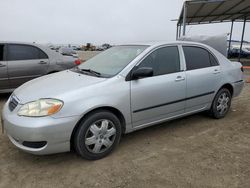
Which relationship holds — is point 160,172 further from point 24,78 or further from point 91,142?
point 24,78

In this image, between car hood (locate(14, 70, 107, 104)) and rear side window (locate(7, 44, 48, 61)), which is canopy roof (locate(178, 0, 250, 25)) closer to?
rear side window (locate(7, 44, 48, 61))

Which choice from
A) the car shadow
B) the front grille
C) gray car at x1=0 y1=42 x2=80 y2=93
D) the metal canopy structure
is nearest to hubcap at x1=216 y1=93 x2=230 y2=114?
the car shadow

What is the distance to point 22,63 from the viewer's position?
226 inches

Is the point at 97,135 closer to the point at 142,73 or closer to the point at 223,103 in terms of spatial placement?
the point at 142,73

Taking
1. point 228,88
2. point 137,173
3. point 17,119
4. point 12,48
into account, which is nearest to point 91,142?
point 137,173

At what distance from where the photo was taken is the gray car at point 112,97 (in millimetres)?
2617

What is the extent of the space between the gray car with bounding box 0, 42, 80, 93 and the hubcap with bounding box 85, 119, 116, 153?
3.73 meters

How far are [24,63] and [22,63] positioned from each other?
0.05m

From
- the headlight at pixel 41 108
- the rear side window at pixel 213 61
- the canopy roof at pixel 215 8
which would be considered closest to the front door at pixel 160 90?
the rear side window at pixel 213 61

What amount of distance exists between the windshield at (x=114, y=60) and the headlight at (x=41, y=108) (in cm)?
86

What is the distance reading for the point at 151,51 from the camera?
3447 millimetres

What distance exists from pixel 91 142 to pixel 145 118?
0.91 metres

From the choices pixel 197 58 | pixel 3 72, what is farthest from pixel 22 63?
pixel 197 58

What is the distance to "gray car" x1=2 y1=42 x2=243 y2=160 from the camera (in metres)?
2.62
